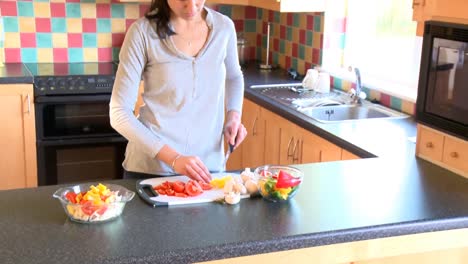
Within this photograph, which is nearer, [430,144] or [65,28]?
[430,144]

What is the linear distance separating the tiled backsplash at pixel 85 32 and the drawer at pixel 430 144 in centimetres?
159

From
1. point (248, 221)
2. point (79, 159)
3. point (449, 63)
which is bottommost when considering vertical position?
point (79, 159)

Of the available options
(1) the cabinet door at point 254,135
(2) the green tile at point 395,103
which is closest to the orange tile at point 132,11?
(1) the cabinet door at point 254,135

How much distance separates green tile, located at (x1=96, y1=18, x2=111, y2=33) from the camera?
4.04 m

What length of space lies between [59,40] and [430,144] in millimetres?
2698

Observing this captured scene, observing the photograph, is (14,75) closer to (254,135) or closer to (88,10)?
(88,10)

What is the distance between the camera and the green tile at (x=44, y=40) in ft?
12.9

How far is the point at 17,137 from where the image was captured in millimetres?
3441

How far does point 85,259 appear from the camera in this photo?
1.27 metres

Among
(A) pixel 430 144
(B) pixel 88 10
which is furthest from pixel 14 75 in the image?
(A) pixel 430 144

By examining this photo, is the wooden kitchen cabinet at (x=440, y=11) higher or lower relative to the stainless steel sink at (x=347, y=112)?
higher

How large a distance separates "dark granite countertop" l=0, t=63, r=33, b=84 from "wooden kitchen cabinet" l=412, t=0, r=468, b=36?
219 centimetres

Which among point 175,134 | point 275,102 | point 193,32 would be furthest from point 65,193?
point 275,102

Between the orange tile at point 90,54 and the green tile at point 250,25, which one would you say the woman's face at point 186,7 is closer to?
the orange tile at point 90,54
